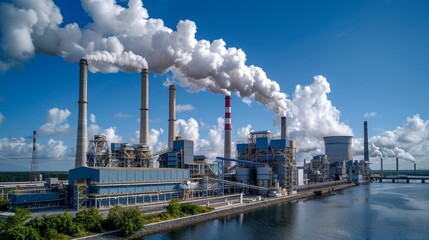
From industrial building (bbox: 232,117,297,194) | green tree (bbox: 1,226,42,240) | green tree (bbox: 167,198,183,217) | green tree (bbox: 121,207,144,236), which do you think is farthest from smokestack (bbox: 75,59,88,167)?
industrial building (bbox: 232,117,297,194)

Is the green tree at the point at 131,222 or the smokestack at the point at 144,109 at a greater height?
the smokestack at the point at 144,109

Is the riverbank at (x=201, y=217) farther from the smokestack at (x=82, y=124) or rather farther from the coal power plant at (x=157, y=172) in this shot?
the smokestack at (x=82, y=124)

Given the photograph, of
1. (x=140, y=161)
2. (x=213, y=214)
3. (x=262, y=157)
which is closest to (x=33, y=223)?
(x=213, y=214)

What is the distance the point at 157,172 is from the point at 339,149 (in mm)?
70813

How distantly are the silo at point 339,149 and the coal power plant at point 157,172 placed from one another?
31231 millimetres

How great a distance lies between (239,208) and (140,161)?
1400cm

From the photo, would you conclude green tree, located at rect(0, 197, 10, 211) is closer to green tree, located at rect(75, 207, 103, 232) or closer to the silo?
green tree, located at rect(75, 207, 103, 232)

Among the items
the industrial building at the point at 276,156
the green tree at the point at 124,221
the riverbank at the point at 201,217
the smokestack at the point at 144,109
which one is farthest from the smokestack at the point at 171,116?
the green tree at the point at 124,221

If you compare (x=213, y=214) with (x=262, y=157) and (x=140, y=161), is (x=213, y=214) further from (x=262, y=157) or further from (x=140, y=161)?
(x=262, y=157)

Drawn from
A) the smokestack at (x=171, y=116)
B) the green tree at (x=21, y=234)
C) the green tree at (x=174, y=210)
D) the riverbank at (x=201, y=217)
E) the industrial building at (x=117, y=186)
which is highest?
the smokestack at (x=171, y=116)

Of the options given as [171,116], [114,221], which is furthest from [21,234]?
[171,116]

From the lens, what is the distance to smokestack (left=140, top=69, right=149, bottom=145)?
166 feet

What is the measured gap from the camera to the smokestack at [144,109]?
50656 millimetres

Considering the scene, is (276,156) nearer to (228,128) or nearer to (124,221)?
(228,128)
